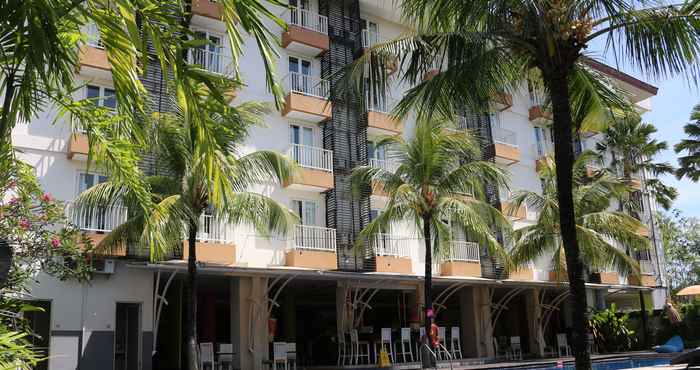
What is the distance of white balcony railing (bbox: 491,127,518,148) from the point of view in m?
29.4

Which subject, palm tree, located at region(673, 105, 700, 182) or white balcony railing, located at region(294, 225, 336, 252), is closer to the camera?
white balcony railing, located at region(294, 225, 336, 252)

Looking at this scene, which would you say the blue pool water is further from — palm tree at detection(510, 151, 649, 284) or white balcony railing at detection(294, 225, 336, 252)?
white balcony railing at detection(294, 225, 336, 252)

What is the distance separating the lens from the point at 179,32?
13.1 feet

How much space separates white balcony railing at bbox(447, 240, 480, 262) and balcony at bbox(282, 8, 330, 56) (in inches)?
350

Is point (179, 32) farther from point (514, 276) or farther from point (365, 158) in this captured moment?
point (514, 276)

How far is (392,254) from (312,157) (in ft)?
15.0

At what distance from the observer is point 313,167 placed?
→ 22344mm

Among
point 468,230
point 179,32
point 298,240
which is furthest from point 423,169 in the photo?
point 179,32

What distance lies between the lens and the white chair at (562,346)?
27261mm

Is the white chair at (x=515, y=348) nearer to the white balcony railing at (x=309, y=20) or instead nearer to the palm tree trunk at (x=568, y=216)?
the white balcony railing at (x=309, y=20)

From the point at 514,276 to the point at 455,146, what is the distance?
10796 mm

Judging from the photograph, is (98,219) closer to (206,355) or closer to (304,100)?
(206,355)

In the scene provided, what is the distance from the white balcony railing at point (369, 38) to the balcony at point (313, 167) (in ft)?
16.8

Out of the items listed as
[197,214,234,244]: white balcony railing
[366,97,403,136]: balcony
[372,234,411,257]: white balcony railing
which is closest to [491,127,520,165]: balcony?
[366,97,403,136]: balcony
